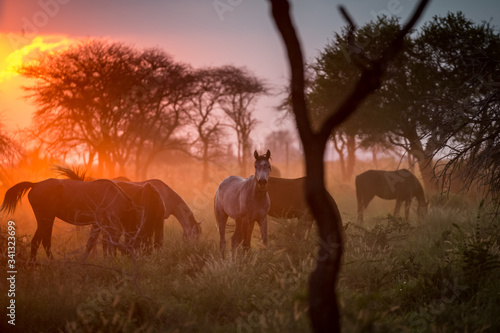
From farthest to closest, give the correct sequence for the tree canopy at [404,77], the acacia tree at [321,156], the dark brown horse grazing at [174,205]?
the tree canopy at [404,77], the dark brown horse grazing at [174,205], the acacia tree at [321,156]

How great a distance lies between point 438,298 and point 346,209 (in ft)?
36.8

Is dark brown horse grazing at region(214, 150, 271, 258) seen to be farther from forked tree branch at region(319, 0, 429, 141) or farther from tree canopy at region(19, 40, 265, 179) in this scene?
tree canopy at region(19, 40, 265, 179)

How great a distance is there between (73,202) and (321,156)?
6.44 metres

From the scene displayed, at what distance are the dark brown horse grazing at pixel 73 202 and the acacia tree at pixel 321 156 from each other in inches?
211

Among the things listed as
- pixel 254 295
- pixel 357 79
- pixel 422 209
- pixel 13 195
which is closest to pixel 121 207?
pixel 13 195

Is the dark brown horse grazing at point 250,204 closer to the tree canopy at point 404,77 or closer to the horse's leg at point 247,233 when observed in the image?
the horse's leg at point 247,233

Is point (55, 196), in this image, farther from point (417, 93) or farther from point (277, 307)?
point (417, 93)

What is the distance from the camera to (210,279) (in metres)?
5.62

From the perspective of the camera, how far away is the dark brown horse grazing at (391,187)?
558 inches

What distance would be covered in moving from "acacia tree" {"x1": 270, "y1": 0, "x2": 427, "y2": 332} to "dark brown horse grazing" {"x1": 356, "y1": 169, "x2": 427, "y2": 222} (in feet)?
35.4

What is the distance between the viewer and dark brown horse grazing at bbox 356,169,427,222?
14.2 meters

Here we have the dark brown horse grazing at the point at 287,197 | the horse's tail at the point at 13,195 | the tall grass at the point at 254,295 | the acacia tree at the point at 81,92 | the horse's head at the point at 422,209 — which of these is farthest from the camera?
the acacia tree at the point at 81,92

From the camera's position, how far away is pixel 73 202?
8430 mm

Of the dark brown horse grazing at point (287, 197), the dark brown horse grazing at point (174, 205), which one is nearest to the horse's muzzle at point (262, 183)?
the dark brown horse grazing at point (287, 197)
